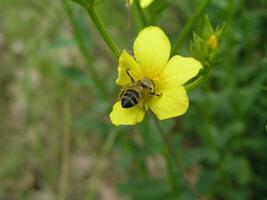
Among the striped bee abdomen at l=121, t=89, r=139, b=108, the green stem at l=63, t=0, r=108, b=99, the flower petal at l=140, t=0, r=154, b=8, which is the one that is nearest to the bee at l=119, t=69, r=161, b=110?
the striped bee abdomen at l=121, t=89, r=139, b=108

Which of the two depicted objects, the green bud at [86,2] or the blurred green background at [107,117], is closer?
the green bud at [86,2]

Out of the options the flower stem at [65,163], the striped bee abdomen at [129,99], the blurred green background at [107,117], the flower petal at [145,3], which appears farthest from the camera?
the flower stem at [65,163]

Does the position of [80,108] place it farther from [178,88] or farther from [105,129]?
[178,88]

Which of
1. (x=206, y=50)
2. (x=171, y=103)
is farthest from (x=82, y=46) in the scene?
(x=171, y=103)

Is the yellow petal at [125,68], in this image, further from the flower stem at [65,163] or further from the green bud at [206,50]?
the flower stem at [65,163]

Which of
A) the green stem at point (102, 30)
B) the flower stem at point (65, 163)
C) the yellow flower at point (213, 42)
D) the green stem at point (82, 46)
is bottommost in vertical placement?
the flower stem at point (65, 163)

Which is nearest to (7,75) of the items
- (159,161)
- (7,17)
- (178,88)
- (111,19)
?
(7,17)

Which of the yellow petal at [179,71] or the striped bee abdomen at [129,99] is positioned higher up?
the striped bee abdomen at [129,99]

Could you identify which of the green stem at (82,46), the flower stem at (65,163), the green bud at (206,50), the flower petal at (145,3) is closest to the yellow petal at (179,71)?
the green bud at (206,50)

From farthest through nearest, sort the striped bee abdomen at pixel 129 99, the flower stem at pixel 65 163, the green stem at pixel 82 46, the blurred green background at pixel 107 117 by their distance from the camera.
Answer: the flower stem at pixel 65 163, the blurred green background at pixel 107 117, the green stem at pixel 82 46, the striped bee abdomen at pixel 129 99
